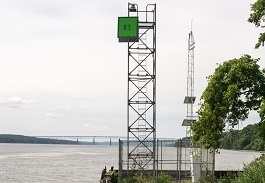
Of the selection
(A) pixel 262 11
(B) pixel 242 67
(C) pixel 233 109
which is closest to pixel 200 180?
(C) pixel 233 109

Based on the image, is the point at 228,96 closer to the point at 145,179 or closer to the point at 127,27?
the point at 145,179

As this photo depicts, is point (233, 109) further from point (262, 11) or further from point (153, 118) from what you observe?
point (153, 118)

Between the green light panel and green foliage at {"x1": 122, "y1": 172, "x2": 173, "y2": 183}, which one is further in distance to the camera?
the green light panel

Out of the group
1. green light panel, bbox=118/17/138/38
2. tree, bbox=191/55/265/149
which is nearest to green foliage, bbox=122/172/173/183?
tree, bbox=191/55/265/149

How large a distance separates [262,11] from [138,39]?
13301 mm

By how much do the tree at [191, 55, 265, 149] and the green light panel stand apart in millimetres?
11481

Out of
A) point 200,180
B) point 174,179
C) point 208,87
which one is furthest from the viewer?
point 174,179

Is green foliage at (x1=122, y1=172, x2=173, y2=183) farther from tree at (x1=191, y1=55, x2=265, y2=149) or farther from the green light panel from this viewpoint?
the green light panel

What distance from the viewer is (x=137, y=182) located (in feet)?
97.2

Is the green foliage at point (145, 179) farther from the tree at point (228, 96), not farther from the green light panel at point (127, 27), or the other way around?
the green light panel at point (127, 27)

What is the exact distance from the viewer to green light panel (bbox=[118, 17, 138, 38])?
34062 mm

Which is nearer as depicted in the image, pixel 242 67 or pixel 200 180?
pixel 242 67

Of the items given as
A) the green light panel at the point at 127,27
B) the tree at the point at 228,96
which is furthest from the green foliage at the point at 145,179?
the green light panel at the point at 127,27

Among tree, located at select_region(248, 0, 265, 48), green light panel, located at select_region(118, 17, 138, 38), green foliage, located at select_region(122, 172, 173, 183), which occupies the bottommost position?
green foliage, located at select_region(122, 172, 173, 183)
